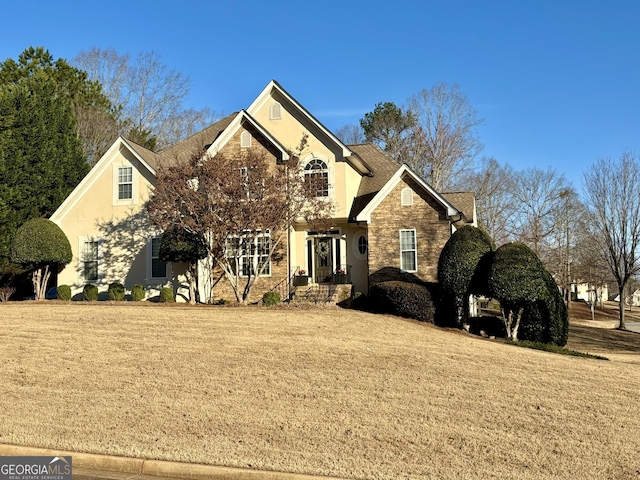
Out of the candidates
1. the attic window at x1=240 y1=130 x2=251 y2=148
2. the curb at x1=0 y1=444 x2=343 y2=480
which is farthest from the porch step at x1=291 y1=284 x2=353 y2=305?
the curb at x1=0 y1=444 x2=343 y2=480

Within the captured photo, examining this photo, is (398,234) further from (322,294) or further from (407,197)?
(322,294)

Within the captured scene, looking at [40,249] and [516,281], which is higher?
[40,249]

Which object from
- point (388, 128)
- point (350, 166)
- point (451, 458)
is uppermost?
point (388, 128)

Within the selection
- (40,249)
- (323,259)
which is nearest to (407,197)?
(323,259)

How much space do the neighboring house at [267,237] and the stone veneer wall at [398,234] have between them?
0.18ft

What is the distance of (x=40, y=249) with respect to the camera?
915 inches

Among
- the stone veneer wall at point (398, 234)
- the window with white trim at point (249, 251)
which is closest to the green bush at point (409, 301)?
the stone veneer wall at point (398, 234)

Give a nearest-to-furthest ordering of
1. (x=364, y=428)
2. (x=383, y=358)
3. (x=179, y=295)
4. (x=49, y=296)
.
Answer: (x=364, y=428) → (x=383, y=358) → (x=179, y=295) → (x=49, y=296)

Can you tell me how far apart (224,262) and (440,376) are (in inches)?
528

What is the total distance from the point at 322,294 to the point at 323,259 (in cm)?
231

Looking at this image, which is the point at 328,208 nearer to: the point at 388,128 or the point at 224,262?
the point at 224,262

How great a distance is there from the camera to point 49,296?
27.6 m

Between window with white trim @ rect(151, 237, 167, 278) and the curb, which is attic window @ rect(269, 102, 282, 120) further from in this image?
the curb

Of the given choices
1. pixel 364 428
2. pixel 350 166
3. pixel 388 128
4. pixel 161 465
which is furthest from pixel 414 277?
pixel 388 128
